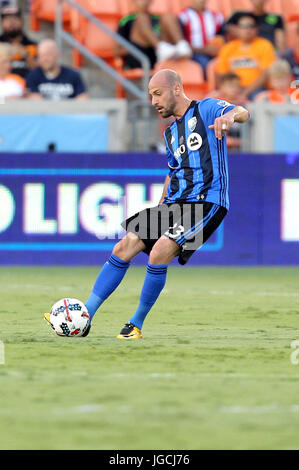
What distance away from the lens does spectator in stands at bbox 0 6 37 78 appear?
15.6 m

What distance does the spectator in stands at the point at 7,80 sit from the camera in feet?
48.3

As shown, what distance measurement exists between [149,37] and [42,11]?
2.07m

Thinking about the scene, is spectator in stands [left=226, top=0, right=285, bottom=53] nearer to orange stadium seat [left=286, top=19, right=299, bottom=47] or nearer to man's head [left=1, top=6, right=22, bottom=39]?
orange stadium seat [left=286, top=19, right=299, bottom=47]

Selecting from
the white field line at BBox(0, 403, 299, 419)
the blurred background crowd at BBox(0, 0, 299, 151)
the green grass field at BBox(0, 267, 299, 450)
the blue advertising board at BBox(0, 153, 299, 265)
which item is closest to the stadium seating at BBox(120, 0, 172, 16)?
the blurred background crowd at BBox(0, 0, 299, 151)

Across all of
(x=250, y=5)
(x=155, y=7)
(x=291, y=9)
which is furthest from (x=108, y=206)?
(x=291, y=9)

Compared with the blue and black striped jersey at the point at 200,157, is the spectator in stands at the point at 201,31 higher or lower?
higher

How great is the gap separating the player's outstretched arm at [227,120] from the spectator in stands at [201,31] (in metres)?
10.2

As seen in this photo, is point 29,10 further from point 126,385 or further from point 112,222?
point 126,385

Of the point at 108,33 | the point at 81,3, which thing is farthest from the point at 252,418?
the point at 81,3

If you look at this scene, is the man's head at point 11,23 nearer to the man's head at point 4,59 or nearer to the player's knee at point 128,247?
the man's head at point 4,59

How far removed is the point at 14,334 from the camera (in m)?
7.66

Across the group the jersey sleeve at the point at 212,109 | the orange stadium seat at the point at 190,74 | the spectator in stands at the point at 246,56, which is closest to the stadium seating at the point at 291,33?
the spectator in stands at the point at 246,56

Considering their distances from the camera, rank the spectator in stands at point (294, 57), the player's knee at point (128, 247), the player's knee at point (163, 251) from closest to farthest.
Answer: the player's knee at point (163, 251)
the player's knee at point (128, 247)
the spectator in stands at point (294, 57)
